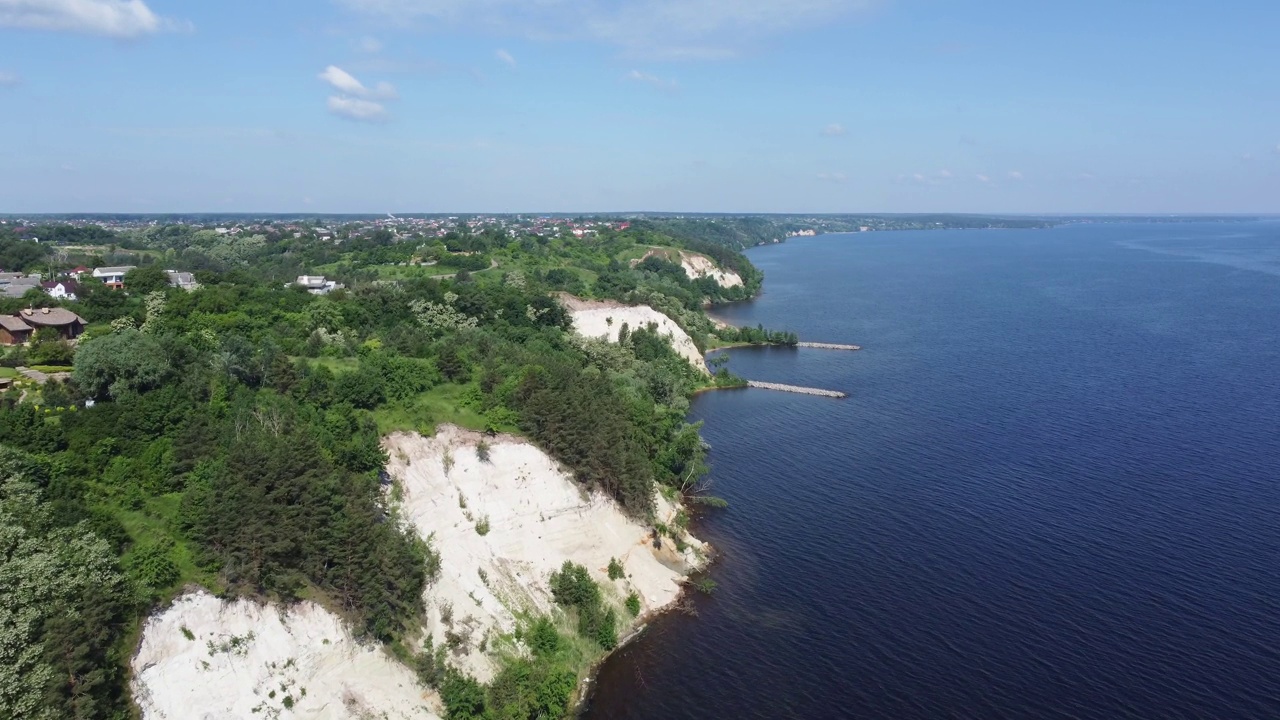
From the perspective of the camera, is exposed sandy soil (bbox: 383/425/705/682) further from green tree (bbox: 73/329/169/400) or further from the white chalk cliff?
green tree (bbox: 73/329/169/400)

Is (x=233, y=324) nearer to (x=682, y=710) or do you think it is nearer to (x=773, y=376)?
(x=682, y=710)

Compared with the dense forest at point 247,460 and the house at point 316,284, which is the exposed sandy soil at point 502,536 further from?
the house at point 316,284

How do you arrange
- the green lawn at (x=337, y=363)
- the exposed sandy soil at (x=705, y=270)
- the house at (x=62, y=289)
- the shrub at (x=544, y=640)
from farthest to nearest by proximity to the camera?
the exposed sandy soil at (x=705, y=270) → the house at (x=62, y=289) → the green lawn at (x=337, y=363) → the shrub at (x=544, y=640)

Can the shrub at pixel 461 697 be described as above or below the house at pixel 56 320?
Answer: below

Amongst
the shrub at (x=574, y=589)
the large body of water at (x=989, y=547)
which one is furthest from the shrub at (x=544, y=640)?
the large body of water at (x=989, y=547)

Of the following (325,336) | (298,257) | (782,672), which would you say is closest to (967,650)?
(782,672)

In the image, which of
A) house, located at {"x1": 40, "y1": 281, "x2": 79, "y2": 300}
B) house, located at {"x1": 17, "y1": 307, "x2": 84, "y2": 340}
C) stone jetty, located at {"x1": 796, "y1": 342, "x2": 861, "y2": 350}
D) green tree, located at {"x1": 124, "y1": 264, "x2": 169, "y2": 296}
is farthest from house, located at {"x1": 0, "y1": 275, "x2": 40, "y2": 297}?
stone jetty, located at {"x1": 796, "y1": 342, "x2": 861, "y2": 350}
